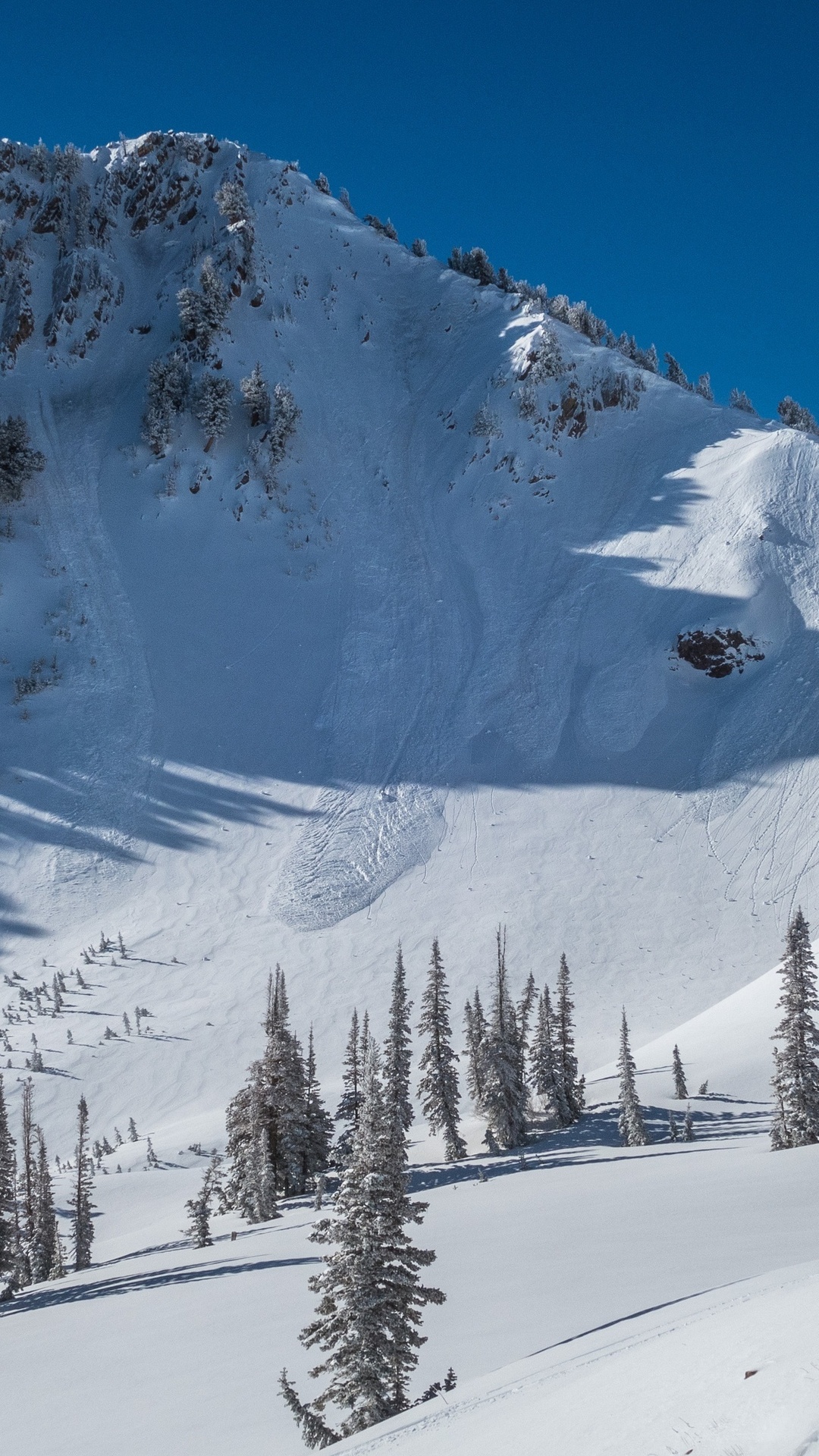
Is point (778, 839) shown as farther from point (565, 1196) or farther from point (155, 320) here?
point (155, 320)

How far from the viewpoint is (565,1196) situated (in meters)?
23.3

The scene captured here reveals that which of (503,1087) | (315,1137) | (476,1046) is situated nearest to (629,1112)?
(503,1087)

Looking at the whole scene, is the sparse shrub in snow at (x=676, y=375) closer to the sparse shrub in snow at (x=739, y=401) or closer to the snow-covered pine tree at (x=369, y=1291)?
the sparse shrub in snow at (x=739, y=401)

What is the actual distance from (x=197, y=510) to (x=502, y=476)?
2631cm

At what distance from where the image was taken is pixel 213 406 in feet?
298

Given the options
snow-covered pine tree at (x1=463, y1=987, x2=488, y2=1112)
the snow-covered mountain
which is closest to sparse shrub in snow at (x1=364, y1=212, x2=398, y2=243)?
the snow-covered mountain

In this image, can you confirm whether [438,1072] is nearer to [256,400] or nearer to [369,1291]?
[369,1291]

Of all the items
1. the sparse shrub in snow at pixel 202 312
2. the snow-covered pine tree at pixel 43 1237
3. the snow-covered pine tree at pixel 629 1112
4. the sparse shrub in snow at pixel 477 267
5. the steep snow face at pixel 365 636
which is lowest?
the snow-covered pine tree at pixel 43 1237

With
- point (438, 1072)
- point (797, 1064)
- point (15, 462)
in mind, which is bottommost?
point (797, 1064)

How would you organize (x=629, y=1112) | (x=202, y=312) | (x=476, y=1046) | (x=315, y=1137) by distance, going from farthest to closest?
(x=202, y=312)
(x=476, y=1046)
(x=315, y=1137)
(x=629, y=1112)

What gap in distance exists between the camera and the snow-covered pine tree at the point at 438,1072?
34688 millimetres

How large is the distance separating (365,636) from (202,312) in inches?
1687

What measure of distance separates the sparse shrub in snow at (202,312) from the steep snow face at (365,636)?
1.33m

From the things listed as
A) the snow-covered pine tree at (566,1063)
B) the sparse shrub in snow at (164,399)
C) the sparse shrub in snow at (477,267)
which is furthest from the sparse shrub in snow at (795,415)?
the snow-covered pine tree at (566,1063)
